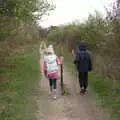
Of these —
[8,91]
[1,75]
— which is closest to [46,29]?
[1,75]

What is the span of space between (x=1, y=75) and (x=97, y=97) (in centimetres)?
887

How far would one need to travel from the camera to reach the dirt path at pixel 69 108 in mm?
10438

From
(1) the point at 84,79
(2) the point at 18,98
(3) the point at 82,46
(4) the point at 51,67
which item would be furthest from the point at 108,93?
(2) the point at 18,98

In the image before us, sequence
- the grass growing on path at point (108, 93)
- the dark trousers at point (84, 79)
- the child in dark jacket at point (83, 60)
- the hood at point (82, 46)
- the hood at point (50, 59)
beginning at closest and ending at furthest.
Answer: the grass growing on path at point (108, 93), the hood at point (50, 59), the hood at point (82, 46), the child in dark jacket at point (83, 60), the dark trousers at point (84, 79)

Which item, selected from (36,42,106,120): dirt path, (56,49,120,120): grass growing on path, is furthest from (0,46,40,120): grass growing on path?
(56,49,120,120): grass growing on path

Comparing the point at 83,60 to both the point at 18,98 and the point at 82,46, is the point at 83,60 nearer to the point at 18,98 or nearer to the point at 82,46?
the point at 82,46

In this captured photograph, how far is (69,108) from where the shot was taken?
11.6 meters

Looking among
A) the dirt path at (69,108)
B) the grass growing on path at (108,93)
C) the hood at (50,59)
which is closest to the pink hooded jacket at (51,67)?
the hood at (50,59)

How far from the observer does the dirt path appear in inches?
411

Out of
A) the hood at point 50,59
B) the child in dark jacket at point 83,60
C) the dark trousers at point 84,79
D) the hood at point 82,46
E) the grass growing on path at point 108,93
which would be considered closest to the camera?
the grass growing on path at point 108,93

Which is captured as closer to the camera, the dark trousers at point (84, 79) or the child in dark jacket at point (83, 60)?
the child in dark jacket at point (83, 60)

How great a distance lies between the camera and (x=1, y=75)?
20.6 metres

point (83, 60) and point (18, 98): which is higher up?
point (83, 60)

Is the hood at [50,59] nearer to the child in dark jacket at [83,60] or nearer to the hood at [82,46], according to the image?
the child in dark jacket at [83,60]
